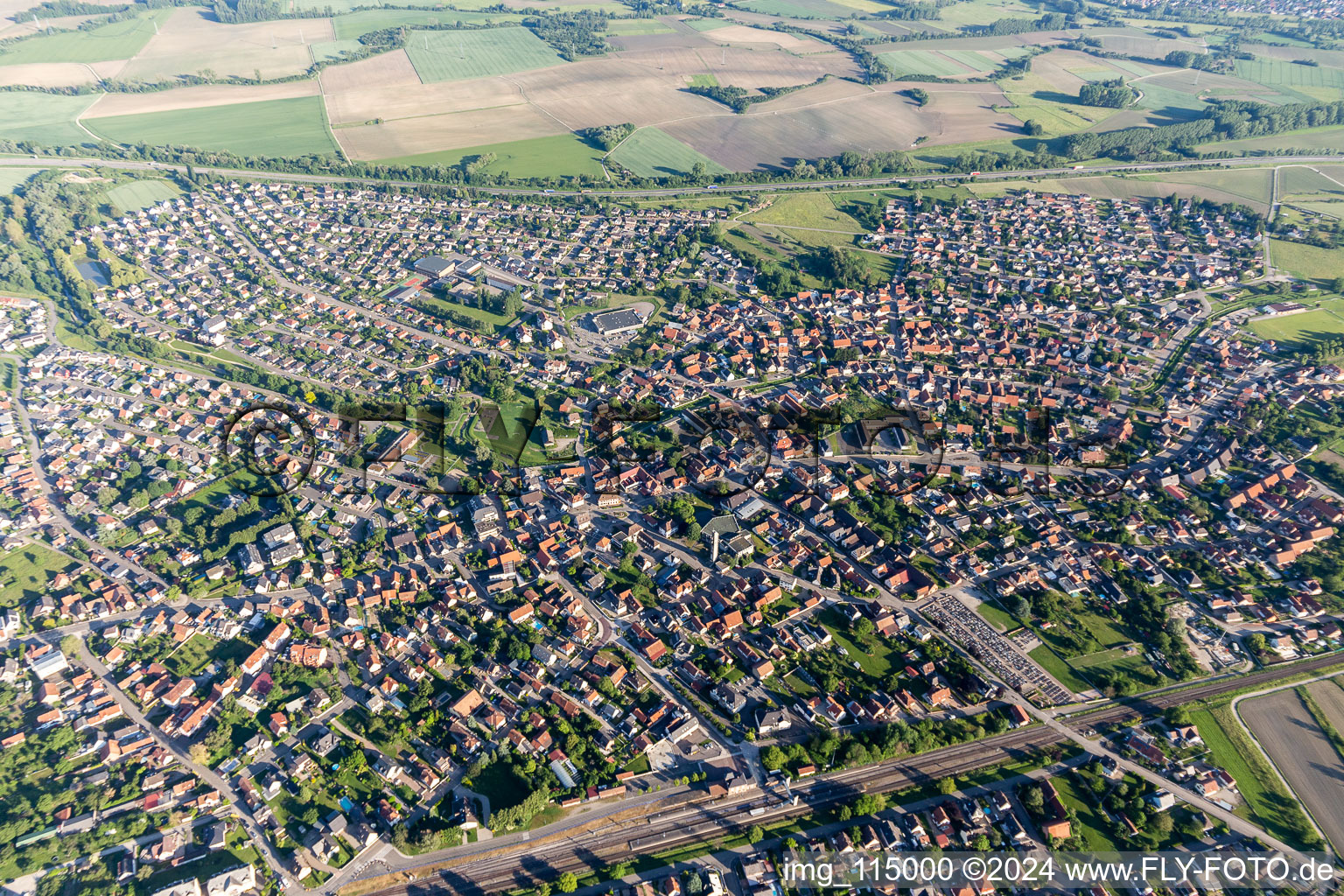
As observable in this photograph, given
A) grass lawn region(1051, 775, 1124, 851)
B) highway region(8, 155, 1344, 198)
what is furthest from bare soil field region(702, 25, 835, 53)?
grass lawn region(1051, 775, 1124, 851)

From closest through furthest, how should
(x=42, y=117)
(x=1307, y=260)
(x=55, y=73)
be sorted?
1. (x=1307, y=260)
2. (x=42, y=117)
3. (x=55, y=73)

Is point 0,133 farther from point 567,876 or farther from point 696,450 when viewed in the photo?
point 567,876

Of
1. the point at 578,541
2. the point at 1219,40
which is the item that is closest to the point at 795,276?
the point at 578,541

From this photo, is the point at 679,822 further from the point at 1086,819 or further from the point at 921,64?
the point at 921,64

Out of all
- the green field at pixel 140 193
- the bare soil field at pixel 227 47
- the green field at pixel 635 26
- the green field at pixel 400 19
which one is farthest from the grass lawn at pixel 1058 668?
the green field at pixel 400 19

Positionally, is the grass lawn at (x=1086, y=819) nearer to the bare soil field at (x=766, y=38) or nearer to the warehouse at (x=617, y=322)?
the warehouse at (x=617, y=322)

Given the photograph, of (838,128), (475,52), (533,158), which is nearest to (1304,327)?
(838,128)
